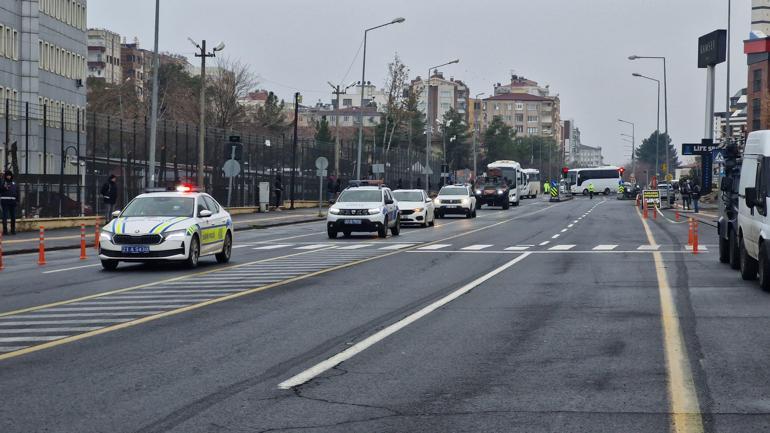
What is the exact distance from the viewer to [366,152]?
287 feet

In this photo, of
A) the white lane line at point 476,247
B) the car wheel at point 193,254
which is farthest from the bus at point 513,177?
the car wheel at point 193,254

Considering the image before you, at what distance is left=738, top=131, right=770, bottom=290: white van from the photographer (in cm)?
1838

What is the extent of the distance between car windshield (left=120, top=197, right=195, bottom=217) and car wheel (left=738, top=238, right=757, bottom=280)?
1025 centimetres

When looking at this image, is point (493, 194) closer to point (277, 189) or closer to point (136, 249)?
point (277, 189)

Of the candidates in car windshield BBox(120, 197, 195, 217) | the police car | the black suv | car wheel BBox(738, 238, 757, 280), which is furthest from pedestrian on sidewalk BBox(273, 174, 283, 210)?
car wheel BBox(738, 238, 757, 280)

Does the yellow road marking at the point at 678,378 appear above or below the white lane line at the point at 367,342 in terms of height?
above

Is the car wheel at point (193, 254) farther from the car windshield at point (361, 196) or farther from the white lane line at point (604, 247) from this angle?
the car windshield at point (361, 196)

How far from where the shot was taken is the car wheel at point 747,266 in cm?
2044

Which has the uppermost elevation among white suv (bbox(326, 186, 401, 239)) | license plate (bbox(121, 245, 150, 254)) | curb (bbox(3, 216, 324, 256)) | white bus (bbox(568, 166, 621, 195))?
white bus (bbox(568, 166, 621, 195))

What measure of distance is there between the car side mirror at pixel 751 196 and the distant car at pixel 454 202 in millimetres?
39639

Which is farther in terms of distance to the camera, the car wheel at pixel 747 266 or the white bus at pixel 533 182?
the white bus at pixel 533 182

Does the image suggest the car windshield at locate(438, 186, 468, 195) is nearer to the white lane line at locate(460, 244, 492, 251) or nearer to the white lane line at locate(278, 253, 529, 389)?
the white lane line at locate(460, 244, 492, 251)

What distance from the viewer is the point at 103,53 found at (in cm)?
17938

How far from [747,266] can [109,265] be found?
37.4 feet
